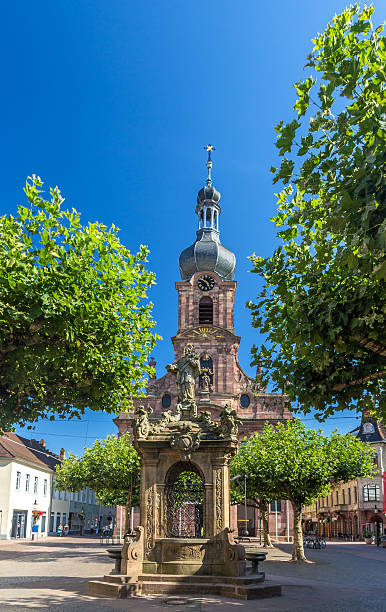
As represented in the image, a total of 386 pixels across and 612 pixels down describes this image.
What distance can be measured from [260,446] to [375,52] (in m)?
27.8

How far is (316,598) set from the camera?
14258 millimetres

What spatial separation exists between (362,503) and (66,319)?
6294 cm

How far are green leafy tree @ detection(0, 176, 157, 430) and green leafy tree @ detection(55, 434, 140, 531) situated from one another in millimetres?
21244

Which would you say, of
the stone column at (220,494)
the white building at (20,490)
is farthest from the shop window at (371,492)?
the stone column at (220,494)

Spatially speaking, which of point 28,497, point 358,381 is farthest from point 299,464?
point 28,497

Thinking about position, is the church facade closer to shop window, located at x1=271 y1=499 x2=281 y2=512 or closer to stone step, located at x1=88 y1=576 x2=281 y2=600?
shop window, located at x1=271 y1=499 x2=281 y2=512

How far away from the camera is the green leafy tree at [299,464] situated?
95.6 feet

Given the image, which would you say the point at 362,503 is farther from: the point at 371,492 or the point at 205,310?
the point at 205,310

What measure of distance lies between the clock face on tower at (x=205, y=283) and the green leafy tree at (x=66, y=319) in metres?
44.7

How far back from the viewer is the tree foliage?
3688cm

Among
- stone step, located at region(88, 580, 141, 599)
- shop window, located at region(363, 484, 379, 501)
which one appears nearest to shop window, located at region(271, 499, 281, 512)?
shop window, located at region(363, 484, 379, 501)

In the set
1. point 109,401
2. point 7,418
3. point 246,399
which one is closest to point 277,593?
point 109,401

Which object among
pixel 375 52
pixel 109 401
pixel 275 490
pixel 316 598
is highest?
pixel 375 52

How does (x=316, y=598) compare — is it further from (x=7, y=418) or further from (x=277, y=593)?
(x=7, y=418)
